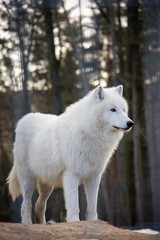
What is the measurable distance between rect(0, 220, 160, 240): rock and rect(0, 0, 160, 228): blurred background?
234 inches

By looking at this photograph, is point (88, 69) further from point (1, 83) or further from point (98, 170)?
point (98, 170)

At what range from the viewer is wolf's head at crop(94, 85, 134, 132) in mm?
4648

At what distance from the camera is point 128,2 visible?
11.5 m

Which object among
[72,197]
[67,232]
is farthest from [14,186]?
[67,232]

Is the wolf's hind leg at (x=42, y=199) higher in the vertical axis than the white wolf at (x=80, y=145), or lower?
lower

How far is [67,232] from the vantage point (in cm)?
362

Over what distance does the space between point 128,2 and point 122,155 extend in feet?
18.6

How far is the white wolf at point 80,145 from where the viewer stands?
482 cm

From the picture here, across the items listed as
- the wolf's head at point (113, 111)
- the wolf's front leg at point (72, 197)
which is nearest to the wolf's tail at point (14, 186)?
the wolf's front leg at point (72, 197)

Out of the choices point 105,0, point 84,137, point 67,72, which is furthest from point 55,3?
point 84,137

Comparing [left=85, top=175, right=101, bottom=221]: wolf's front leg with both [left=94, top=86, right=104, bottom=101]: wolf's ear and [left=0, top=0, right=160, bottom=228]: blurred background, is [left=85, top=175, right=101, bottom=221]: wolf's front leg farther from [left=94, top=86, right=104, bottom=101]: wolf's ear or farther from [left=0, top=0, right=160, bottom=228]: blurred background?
[left=0, top=0, right=160, bottom=228]: blurred background

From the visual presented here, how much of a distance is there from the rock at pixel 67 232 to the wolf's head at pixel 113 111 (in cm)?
137

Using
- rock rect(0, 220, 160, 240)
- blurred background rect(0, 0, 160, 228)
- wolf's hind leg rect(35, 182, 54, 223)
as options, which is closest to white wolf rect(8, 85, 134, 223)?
wolf's hind leg rect(35, 182, 54, 223)

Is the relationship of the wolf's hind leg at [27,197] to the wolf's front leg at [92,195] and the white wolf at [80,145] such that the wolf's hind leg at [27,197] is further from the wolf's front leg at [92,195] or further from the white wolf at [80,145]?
the wolf's front leg at [92,195]
